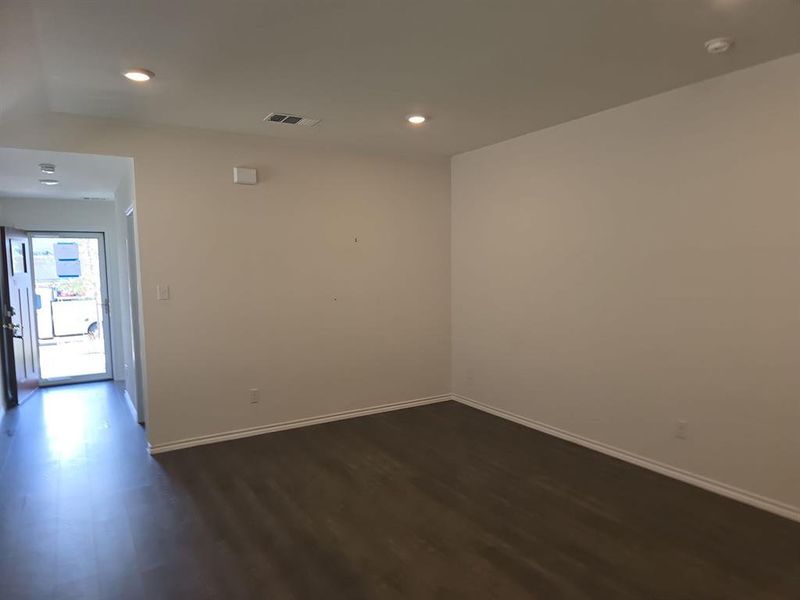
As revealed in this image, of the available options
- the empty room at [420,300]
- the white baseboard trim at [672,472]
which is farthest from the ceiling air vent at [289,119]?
the white baseboard trim at [672,472]

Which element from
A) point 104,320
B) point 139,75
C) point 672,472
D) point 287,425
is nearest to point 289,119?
point 139,75

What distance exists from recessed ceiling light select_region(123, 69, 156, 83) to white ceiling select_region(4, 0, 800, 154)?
62mm

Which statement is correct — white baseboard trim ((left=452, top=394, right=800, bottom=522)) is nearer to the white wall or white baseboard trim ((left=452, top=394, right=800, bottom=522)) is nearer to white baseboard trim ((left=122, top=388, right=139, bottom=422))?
white baseboard trim ((left=122, top=388, right=139, bottom=422))

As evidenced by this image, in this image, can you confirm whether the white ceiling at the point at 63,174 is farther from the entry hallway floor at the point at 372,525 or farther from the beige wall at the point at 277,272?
the entry hallway floor at the point at 372,525

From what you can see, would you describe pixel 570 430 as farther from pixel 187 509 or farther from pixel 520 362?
pixel 187 509

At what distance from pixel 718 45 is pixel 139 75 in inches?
123

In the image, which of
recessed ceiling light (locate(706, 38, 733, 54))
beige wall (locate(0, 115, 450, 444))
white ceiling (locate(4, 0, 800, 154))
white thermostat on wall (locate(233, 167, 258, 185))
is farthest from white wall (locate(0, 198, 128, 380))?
recessed ceiling light (locate(706, 38, 733, 54))

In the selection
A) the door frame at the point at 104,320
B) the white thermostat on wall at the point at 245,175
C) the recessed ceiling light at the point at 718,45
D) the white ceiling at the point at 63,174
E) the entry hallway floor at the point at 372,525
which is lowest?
the entry hallway floor at the point at 372,525

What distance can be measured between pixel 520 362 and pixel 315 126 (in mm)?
2714

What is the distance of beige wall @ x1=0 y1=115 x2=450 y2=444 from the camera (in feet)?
13.1

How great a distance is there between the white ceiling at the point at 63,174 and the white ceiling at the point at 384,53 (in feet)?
1.58

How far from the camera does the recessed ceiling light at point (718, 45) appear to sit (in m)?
2.57

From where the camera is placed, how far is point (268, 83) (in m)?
3.09

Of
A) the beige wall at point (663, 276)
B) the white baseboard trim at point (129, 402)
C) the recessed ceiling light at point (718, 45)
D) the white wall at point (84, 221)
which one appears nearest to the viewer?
the recessed ceiling light at point (718, 45)
